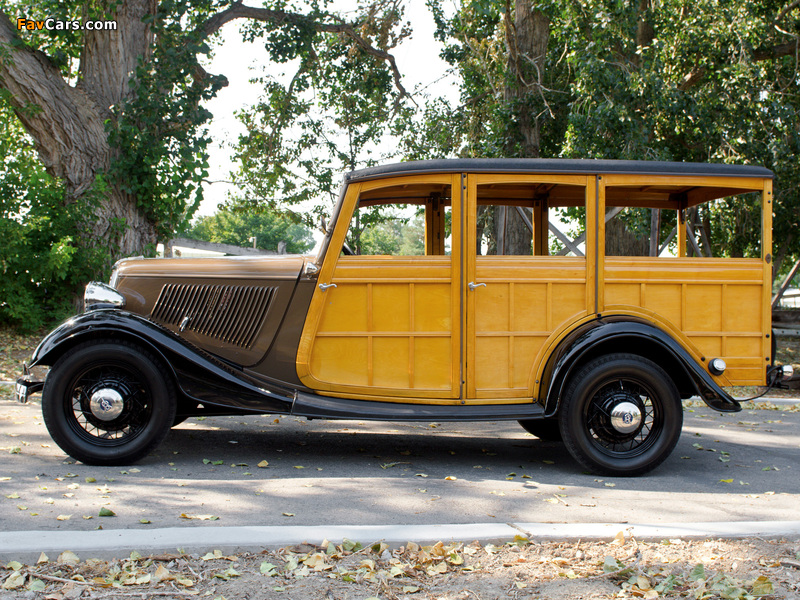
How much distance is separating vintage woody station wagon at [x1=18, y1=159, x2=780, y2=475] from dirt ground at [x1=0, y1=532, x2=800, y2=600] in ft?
4.94

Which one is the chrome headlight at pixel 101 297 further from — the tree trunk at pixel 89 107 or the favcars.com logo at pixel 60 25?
the favcars.com logo at pixel 60 25

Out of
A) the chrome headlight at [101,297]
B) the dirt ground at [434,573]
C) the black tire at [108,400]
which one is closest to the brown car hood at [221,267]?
the chrome headlight at [101,297]

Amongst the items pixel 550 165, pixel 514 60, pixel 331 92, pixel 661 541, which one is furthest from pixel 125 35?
pixel 661 541

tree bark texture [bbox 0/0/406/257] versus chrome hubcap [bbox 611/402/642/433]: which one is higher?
tree bark texture [bbox 0/0/406/257]

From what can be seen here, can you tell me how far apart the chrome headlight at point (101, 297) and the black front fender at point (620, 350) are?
3151 millimetres

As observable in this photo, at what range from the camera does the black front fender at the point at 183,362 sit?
171 inches

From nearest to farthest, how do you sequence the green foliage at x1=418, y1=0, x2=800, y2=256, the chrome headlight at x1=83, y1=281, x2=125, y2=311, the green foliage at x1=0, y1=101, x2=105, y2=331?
the chrome headlight at x1=83, y1=281, x2=125, y2=311, the green foliage at x1=0, y1=101, x2=105, y2=331, the green foliage at x1=418, y1=0, x2=800, y2=256

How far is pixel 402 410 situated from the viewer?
177 inches

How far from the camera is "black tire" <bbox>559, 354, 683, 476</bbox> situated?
4410 mm

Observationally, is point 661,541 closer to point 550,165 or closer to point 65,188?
point 550,165

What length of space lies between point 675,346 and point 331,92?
40.8 feet

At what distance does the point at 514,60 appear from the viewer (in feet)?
40.9

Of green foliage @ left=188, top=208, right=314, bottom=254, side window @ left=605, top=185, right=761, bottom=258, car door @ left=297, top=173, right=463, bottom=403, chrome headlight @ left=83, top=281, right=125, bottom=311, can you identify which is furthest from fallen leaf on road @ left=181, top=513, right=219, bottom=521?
green foliage @ left=188, top=208, right=314, bottom=254

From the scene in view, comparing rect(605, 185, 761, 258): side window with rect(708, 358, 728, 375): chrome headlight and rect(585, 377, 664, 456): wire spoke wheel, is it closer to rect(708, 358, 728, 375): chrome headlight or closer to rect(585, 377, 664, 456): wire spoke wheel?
rect(708, 358, 728, 375): chrome headlight
